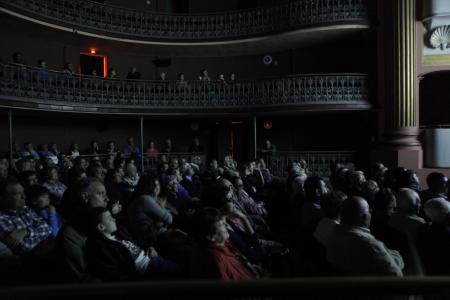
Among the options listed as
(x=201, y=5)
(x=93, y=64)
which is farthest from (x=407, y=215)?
(x=201, y=5)

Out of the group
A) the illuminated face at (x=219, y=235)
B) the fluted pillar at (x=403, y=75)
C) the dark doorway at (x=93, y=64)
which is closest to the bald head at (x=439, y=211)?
the illuminated face at (x=219, y=235)

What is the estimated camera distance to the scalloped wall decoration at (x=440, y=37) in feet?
34.7

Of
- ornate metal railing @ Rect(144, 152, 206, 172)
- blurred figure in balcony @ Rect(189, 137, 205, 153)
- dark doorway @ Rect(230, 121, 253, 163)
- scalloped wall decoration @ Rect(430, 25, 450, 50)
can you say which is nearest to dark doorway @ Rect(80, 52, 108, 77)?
ornate metal railing @ Rect(144, 152, 206, 172)

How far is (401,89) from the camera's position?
1095cm

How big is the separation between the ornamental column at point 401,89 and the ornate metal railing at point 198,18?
1383mm

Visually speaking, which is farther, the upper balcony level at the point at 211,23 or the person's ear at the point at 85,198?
the upper balcony level at the point at 211,23

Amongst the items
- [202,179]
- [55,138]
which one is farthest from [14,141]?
[202,179]

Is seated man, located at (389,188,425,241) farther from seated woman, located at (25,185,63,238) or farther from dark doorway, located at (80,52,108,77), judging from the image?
dark doorway, located at (80,52,108,77)

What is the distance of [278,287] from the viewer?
3.59 ft

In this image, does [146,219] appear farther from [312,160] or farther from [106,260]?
[312,160]

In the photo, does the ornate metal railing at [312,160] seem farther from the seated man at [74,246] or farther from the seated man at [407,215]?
the seated man at [74,246]

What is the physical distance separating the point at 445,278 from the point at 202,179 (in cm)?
666

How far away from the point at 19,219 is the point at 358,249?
3.09 metres

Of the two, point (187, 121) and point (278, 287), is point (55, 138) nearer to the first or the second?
point (187, 121)
